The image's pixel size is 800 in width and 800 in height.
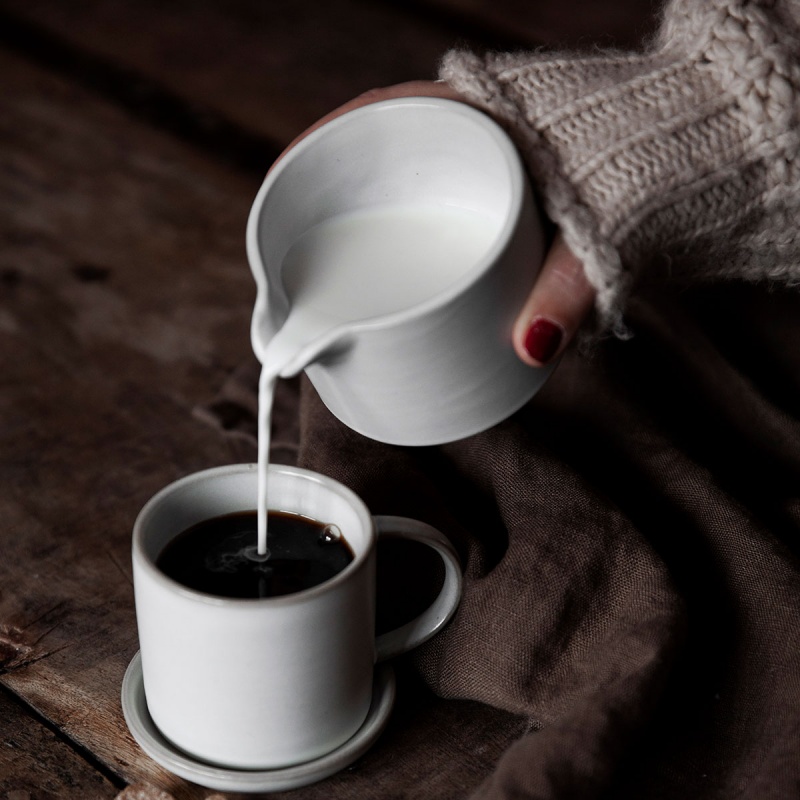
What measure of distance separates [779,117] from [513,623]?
0.34 m

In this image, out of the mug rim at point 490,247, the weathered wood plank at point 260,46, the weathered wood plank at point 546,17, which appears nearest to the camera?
the mug rim at point 490,247

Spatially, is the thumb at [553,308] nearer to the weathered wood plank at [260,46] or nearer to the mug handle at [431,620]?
the mug handle at [431,620]

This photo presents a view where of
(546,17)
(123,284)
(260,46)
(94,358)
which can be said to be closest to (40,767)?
(94,358)

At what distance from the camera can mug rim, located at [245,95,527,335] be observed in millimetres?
507

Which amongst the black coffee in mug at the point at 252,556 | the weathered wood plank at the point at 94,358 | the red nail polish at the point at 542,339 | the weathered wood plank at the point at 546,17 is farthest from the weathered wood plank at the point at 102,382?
the weathered wood plank at the point at 546,17

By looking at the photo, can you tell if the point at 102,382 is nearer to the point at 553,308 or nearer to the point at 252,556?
the point at 252,556

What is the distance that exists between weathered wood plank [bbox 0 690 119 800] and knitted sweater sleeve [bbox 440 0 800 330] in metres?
0.38

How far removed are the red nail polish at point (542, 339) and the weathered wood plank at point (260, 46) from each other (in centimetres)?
86

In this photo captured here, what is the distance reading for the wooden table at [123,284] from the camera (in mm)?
629

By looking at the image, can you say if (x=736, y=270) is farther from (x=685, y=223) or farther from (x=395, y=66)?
(x=395, y=66)

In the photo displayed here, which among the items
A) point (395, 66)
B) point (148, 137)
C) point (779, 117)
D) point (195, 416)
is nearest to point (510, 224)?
point (779, 117)

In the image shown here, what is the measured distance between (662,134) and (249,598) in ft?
1.14

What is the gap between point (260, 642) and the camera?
53cm

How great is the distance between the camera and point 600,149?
23.4 inches
